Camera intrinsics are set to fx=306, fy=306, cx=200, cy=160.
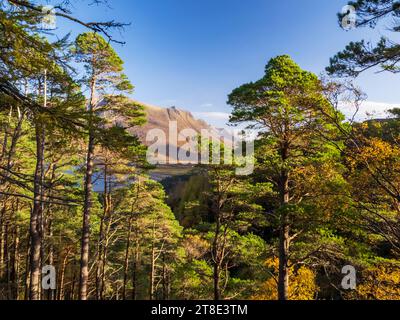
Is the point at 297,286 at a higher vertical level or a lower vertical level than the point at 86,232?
lower

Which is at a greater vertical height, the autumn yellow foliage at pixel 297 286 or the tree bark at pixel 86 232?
the tree bark at pixel 86 232

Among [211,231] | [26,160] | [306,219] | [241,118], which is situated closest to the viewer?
[306,219]

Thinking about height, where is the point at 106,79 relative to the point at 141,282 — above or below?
above

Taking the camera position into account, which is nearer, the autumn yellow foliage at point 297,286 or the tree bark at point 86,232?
the tree bark at point 86,232

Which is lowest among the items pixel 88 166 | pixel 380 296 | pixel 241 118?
pixel 380 296

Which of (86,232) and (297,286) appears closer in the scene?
(86,232)

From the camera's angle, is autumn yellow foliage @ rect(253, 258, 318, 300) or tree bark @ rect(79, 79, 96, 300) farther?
autumn yellow foliage @ rect(253, 258, 318, 300)

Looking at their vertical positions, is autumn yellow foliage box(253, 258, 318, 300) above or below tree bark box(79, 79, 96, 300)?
below

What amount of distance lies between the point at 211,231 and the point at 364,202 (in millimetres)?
7076
